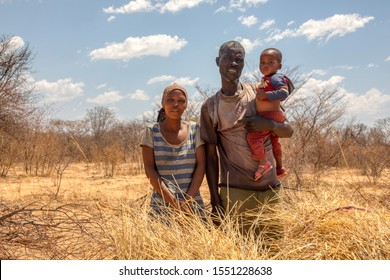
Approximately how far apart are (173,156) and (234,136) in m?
0.36

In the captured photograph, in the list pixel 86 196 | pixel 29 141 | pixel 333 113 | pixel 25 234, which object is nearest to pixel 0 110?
pixel 29 141

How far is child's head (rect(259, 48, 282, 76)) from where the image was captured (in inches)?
97.3

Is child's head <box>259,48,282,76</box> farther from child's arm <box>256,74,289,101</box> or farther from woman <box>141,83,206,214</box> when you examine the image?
woman <box>141,83,206,214</box>

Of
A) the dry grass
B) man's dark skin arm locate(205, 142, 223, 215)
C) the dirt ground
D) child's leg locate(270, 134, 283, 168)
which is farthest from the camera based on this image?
the dirt ground

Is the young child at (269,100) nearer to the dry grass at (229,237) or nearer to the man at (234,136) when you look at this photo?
the man at (234,136)

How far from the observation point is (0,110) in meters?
12.4

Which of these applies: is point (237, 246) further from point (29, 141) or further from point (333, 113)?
point (29, 141)

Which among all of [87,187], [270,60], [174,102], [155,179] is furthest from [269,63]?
[87,187]

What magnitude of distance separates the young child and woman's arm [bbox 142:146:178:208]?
1.58ft

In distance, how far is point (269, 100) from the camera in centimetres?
229

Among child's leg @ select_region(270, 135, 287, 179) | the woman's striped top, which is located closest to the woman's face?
the woman's striped top

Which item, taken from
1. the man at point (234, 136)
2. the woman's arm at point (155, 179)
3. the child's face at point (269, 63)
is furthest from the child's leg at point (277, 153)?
the woman's arm at point (155, 179)
